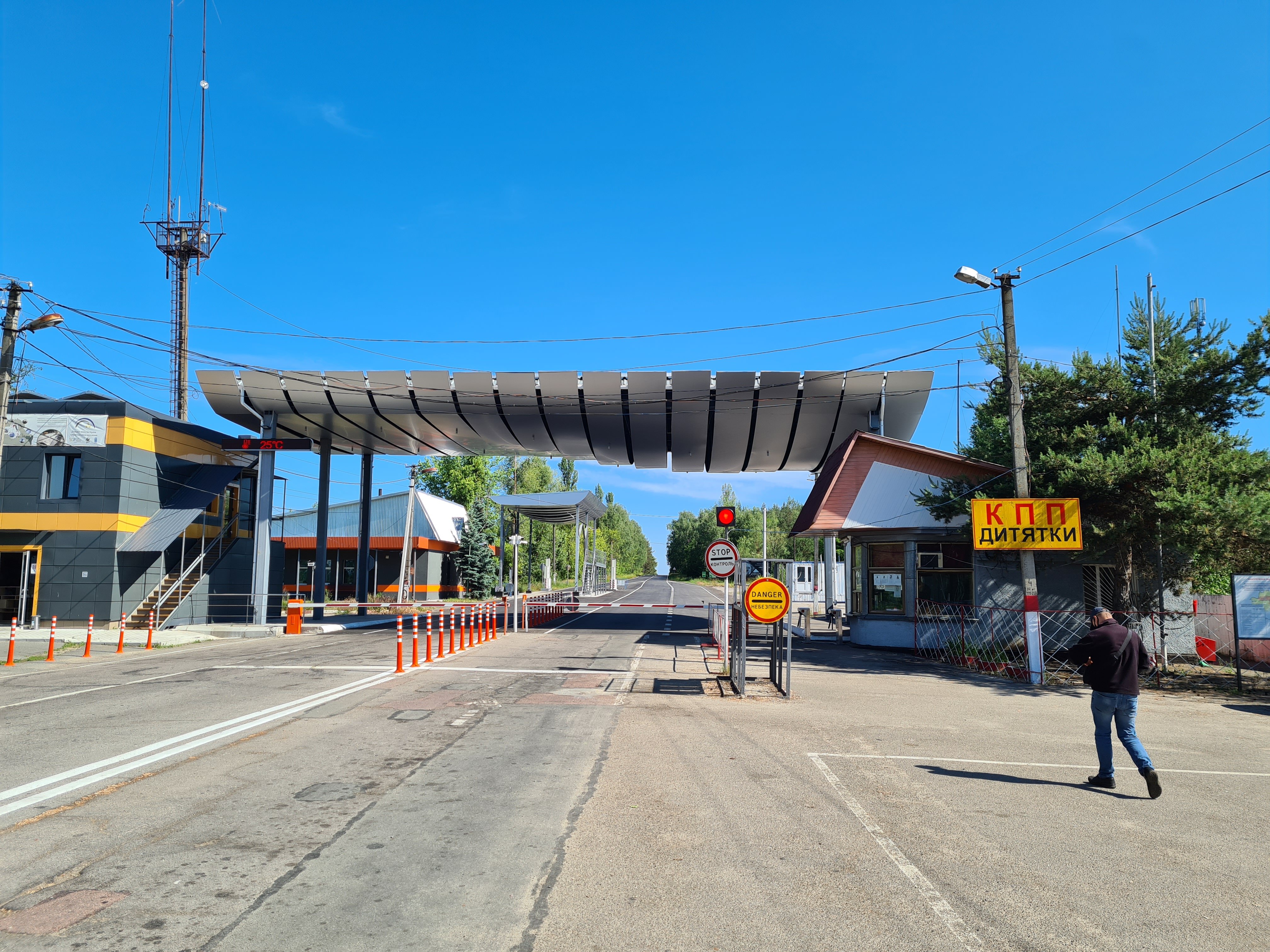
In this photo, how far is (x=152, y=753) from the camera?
27.1 feet

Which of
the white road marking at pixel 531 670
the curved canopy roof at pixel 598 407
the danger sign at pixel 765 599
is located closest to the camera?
the danger sign at pixel 765 599

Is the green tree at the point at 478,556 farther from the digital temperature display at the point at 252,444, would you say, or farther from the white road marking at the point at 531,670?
the white road marking at the point at 531,670

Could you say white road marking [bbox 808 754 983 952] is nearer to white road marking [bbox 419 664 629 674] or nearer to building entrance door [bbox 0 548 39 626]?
white road marking [bbox 419 664 629 674]

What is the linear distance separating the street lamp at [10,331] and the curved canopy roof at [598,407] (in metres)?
9.80

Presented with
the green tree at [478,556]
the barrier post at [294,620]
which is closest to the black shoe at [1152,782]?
the barrier post at [294,620]

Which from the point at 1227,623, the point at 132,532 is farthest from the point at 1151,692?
the point at 132,532

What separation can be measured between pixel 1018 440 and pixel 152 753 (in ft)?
51.7

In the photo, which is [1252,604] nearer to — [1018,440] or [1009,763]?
[1018,440]

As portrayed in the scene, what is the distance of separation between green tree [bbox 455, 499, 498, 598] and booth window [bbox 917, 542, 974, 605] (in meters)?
36.7

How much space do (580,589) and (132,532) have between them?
106 feet

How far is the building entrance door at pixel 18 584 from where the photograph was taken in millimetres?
26797

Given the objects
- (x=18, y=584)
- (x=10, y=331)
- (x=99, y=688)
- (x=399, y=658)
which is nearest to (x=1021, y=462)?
(x=399, y=658)

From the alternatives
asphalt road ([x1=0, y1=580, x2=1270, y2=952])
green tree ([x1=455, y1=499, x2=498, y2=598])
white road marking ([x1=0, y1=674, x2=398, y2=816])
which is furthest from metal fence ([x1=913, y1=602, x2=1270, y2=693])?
green tree ([x1=455, y1=499, x2=498, y2=598])

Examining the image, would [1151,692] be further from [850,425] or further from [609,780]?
[850,425]
